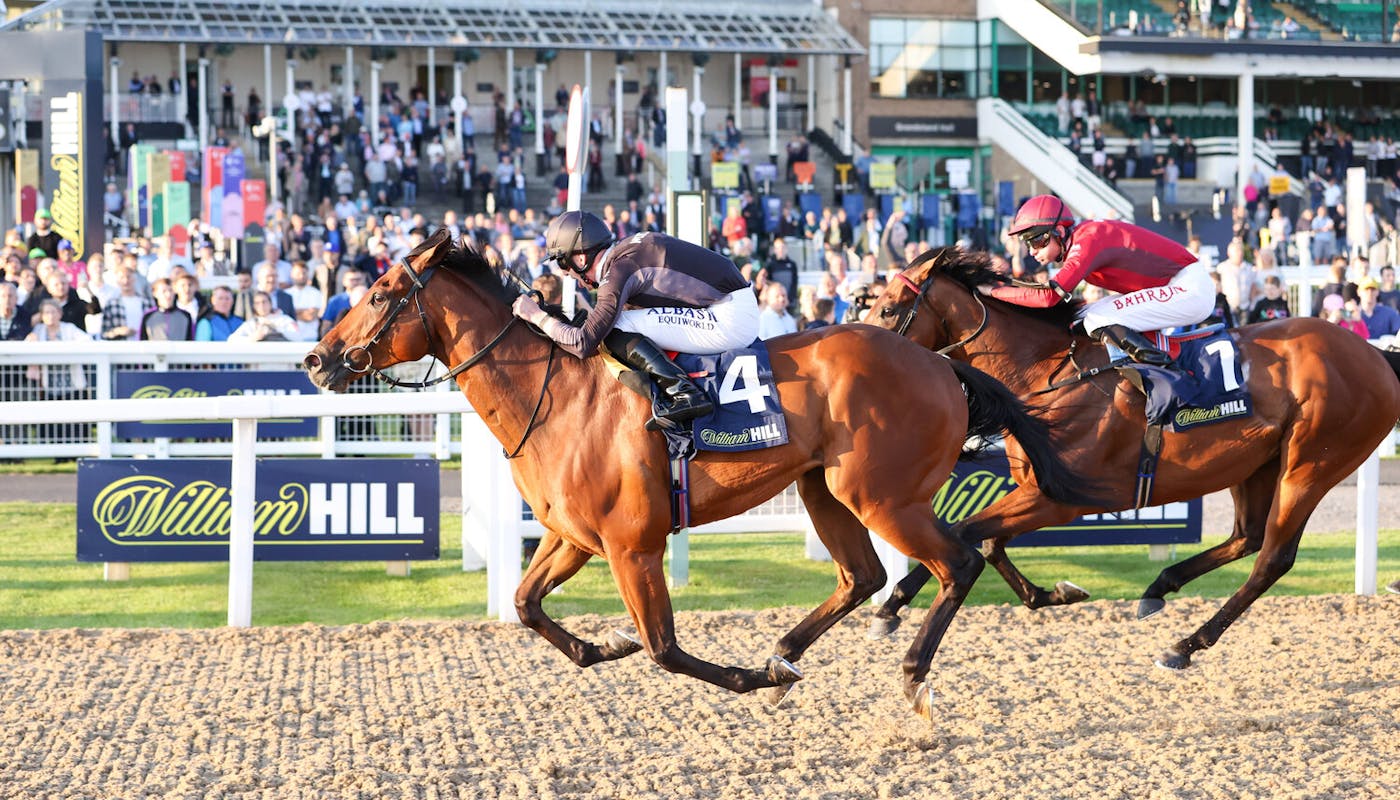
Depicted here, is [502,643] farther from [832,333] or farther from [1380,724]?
[1380,724]

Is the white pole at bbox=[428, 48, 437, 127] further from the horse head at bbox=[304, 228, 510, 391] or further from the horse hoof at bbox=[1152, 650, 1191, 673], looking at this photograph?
the horse hoof at bbox=[1152, 650, 1191, 673]

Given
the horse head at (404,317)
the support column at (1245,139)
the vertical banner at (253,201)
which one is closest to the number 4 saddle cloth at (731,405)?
the horse head at (404,317)

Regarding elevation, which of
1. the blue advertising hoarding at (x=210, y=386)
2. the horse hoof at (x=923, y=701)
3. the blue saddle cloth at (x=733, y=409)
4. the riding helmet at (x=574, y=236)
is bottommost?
the horse hoof at (x=923, y=701)

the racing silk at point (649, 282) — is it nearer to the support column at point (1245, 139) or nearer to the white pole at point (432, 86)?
the white pole at point (432, 86)

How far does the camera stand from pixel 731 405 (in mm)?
5293

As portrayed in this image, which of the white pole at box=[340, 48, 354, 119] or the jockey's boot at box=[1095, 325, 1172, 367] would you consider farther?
the white pole at box=[340, 48, 354, 119]

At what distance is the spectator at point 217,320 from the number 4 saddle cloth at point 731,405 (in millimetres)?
7350

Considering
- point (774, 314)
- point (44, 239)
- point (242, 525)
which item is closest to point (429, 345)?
point (242, 525)

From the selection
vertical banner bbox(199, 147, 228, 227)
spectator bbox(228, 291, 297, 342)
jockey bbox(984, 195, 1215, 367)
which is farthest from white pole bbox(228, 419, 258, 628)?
vertical banner bbox(199, 147, 228, 227)

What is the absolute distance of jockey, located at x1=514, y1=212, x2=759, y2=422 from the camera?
5.21m

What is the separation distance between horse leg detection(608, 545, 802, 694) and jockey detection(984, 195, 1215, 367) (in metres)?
2.05

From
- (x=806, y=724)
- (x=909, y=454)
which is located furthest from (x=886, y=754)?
(x=909, y=454)

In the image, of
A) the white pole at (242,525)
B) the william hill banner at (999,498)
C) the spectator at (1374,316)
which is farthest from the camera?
the spectator at (1374,316)

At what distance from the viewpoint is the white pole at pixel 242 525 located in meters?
7.17
